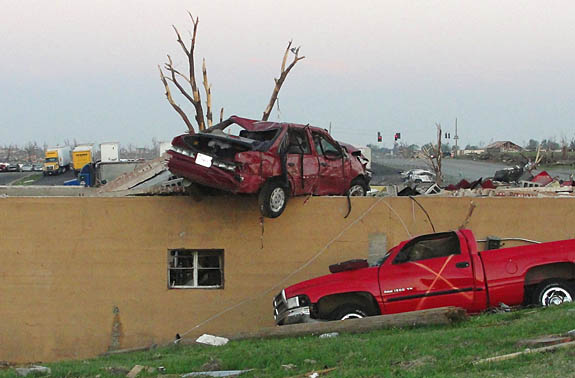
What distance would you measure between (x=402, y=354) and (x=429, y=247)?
3133 mm

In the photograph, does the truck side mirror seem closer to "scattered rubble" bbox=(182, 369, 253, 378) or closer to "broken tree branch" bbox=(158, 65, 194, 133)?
"scattered rubble" bbox=(182, 369, 253, 378)

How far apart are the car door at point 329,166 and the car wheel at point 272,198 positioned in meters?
1.14

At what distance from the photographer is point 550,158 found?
197 ft

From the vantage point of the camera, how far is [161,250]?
1292cm

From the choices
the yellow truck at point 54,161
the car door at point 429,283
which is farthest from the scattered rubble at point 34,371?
the yellow truck at point 54,161

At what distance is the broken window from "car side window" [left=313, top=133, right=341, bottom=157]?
268 centimetres

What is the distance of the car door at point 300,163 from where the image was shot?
1241 centimetres

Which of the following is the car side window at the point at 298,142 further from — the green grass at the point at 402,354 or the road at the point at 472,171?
the road at the point at 472,171

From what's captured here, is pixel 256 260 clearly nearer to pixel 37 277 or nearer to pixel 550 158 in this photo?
pixel 37 277

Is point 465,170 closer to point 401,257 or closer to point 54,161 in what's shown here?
point 54,161

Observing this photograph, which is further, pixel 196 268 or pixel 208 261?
pixel 208 261

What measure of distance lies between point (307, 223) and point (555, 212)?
451cm

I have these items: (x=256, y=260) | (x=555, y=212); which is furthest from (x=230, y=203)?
(x=555, y=212)

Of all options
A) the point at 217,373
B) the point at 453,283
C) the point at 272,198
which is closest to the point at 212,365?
the point at 217,373
